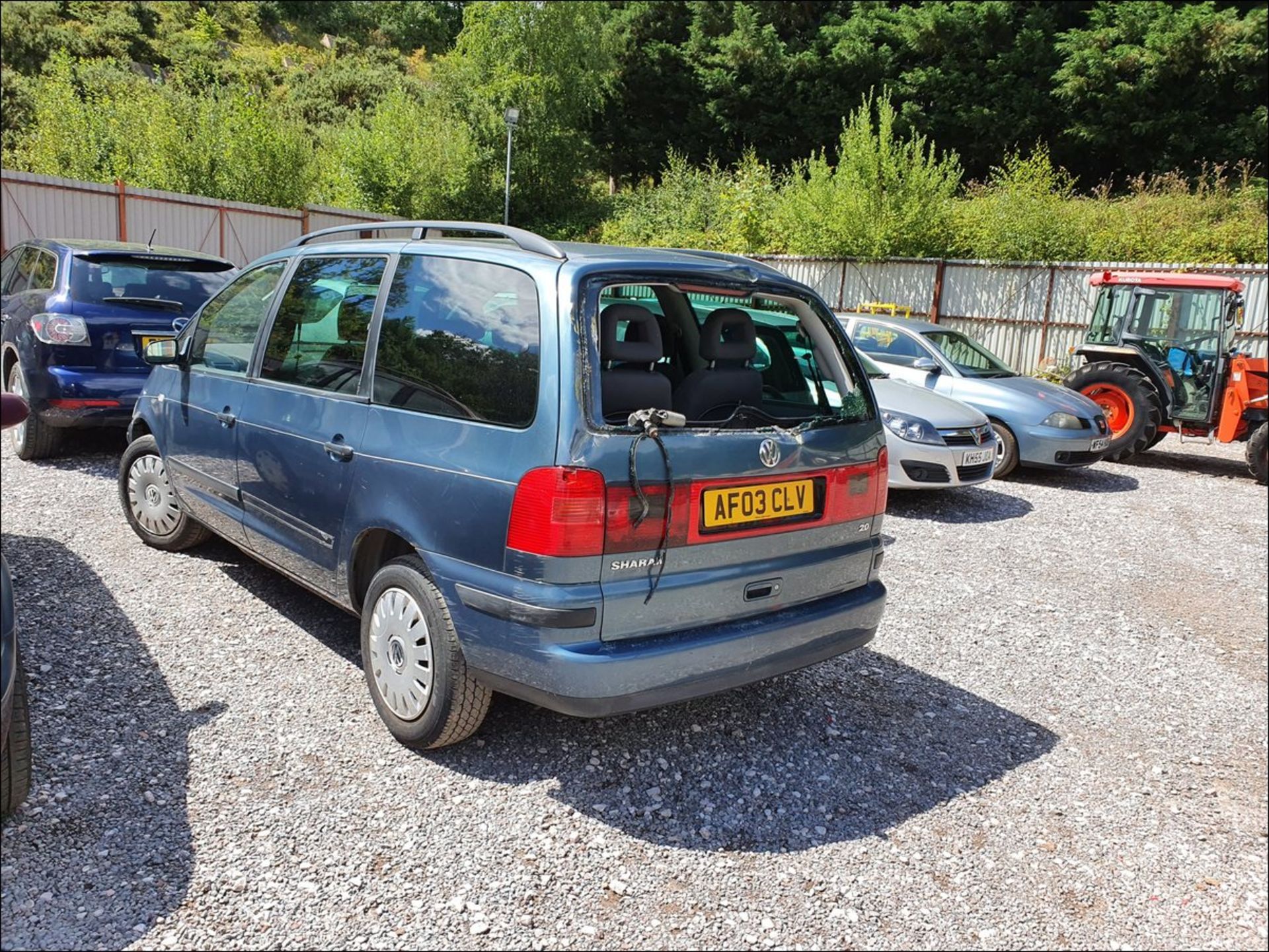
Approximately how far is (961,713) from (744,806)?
1320mm

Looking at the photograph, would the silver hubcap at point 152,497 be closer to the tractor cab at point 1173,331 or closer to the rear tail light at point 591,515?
the rear tail light at point 591,515

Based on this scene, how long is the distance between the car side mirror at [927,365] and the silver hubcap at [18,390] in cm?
799

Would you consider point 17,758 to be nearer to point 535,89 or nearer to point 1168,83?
point 1168,83

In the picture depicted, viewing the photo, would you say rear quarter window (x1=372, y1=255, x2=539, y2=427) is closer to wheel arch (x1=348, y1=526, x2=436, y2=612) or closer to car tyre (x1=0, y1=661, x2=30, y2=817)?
wheel arch (x1=348, y1=526, x2=436, y2=612)

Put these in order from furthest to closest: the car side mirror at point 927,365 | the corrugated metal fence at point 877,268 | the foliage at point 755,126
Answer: the foliage at point 755,126 → the corrugated metal fence at point 877,268 → the car side mirror at point 927,365

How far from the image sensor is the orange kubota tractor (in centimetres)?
960

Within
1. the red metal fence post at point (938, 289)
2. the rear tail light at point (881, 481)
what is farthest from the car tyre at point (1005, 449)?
the red metal fence post at point (938, 289)

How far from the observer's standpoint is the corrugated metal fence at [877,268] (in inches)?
A: 602

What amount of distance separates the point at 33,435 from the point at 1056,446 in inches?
353

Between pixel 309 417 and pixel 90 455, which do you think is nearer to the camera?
pixel 309 417

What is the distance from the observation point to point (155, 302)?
22.4 feet

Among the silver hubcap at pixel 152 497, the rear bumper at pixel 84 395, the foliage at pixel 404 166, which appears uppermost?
the foliage at pixel 404 166

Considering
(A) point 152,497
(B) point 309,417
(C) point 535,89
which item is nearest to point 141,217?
(A) point 152,497

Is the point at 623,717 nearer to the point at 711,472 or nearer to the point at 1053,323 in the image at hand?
the point at 711,472
